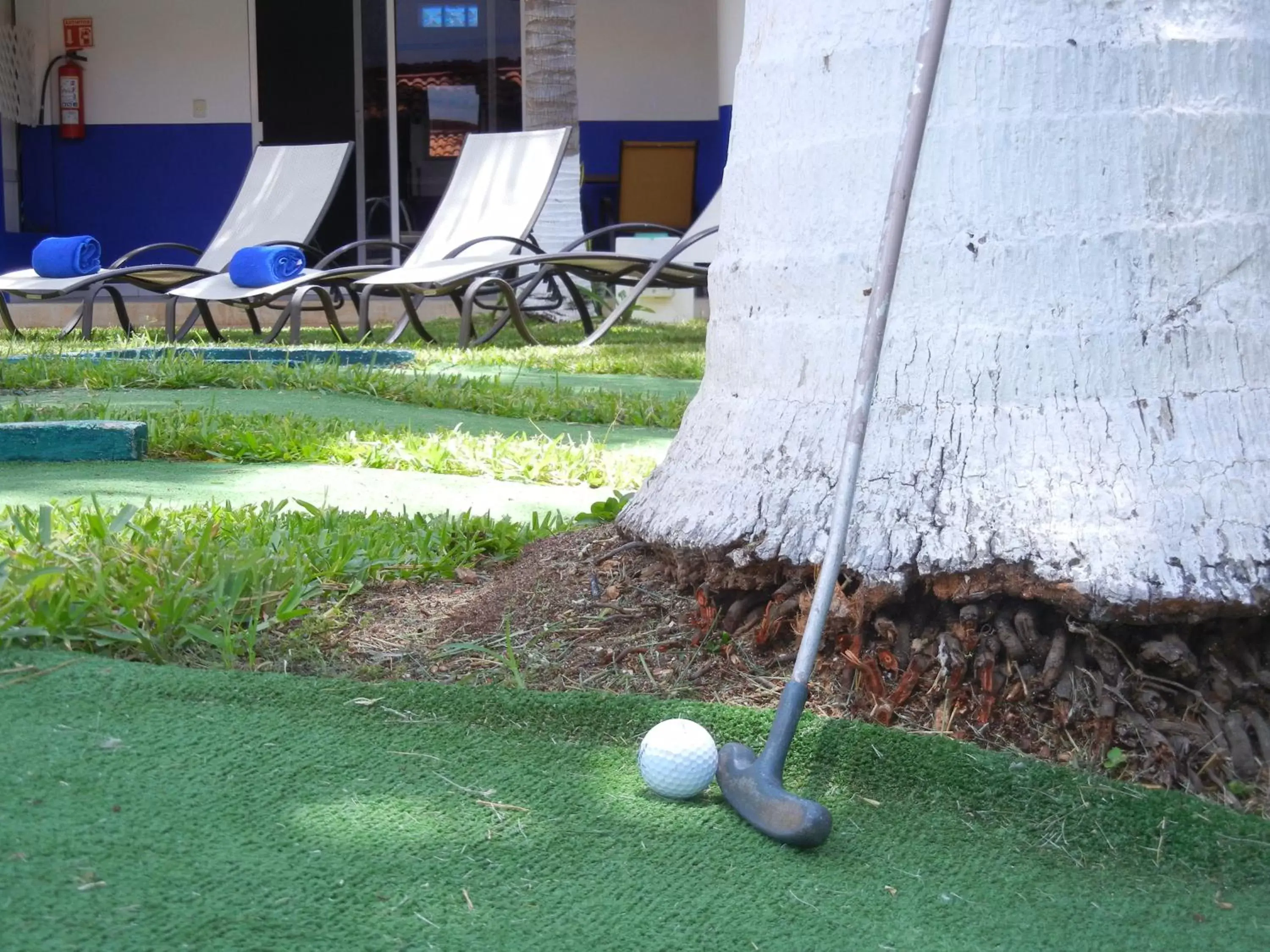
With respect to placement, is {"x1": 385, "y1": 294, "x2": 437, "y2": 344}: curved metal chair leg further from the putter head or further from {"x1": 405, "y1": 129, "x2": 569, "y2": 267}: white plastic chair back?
the putter head

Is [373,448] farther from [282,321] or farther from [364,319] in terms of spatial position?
[282,321]

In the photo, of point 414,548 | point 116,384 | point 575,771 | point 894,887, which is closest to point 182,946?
point 575,771

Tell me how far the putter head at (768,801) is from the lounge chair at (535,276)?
5.53 metres

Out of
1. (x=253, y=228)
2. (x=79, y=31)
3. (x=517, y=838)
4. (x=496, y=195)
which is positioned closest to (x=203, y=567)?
(x=517, y=838)

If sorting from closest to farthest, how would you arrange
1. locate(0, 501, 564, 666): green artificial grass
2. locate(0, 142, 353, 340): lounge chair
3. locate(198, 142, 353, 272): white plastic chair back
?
locate(0, 501, 564, 666): green artificial grass
locate(0, 142, 353, 340): lounge chair
locate(198, 142, 353, 272): white plastic chair back

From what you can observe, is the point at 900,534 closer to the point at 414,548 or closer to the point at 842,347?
the point at 842,347

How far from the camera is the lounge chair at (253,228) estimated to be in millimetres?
8125

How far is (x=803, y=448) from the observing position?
6.28 ft

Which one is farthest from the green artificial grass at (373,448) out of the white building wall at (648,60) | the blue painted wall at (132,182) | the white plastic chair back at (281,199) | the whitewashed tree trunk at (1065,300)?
the blue painted wall at (132,182)

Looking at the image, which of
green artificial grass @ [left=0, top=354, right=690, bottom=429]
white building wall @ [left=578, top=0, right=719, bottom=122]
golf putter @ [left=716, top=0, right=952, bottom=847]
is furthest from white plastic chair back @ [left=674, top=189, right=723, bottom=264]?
golf putter @ [left=716, top=0, right=952, bottom=847]

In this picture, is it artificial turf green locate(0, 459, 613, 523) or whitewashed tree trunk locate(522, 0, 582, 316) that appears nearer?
artificial turf green locate(0, 459, 613, 523)

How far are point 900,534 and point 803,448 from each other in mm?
228

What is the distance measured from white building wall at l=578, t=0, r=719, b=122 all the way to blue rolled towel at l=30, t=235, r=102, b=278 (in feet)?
23.5

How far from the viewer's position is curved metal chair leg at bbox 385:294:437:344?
7602 millimetres
